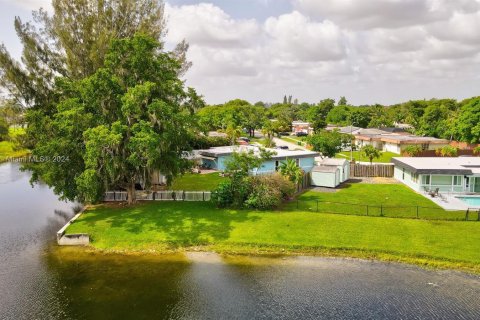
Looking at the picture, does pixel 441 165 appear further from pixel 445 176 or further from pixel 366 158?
pixel 366 158

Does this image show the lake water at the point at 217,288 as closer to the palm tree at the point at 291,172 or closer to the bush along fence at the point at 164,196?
the bush along fence at the point at 164,196

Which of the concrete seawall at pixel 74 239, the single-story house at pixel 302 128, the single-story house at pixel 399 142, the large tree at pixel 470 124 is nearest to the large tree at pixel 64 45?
the concrete seawall at pixel 74 239

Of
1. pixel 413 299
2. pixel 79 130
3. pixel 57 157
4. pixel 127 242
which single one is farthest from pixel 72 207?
pixel 413 299

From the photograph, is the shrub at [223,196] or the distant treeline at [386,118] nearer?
the shrub at [223,196]

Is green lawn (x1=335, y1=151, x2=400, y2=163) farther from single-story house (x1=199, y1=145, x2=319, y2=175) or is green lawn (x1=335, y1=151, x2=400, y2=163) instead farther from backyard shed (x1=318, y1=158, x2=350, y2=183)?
backyard shed (x1=318, y1=158, x2=350, y2=183)

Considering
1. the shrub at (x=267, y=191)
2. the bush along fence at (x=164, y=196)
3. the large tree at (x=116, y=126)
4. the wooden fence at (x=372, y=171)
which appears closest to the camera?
the large tree at (x=116, y=126)

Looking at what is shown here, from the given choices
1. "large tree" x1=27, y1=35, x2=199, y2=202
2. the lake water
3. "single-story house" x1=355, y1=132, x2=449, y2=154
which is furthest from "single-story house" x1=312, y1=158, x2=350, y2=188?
"single-story house" x1=355, y1=132, x2=449, y2=154
